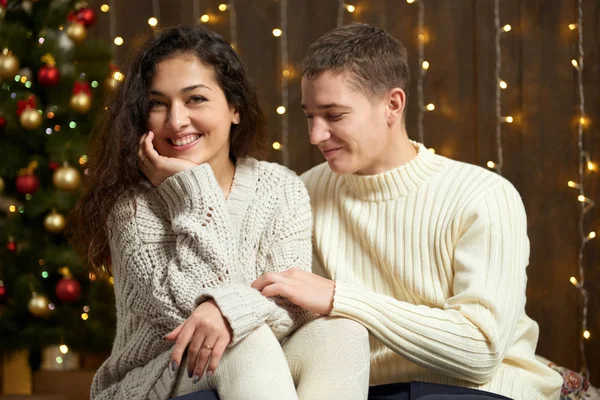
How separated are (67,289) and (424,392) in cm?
147

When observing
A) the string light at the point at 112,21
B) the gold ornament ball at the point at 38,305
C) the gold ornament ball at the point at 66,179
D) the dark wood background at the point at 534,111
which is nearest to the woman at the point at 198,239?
the gold ornament ball at the point at 66,179

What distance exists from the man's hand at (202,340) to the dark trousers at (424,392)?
1.40 feet

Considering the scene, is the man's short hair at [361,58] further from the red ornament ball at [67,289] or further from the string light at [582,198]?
the red ornament ball at [67,289]

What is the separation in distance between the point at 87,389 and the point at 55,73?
1.12 meters

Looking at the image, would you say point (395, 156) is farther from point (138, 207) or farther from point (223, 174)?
point (138, 207)

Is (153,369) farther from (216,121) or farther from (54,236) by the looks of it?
(54,236)

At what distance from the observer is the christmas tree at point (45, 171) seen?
2600 mm

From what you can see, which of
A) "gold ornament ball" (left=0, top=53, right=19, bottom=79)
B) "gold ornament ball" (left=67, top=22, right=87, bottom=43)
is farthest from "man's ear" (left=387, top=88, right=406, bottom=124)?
"gold ornament ball" (left=0, top=53, right=19, bottom=79)

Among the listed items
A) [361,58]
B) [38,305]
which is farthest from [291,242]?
[38,305]

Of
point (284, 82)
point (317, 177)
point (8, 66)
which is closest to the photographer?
point (317, 177)

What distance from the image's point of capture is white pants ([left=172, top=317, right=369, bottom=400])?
4.33 ft

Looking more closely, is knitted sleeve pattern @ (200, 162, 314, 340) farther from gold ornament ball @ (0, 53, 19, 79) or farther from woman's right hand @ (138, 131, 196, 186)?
gold ornament ball @ (0, 53, 19, 79)

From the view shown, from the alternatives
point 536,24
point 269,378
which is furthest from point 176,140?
point 536,24

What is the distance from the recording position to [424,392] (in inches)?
60.9
